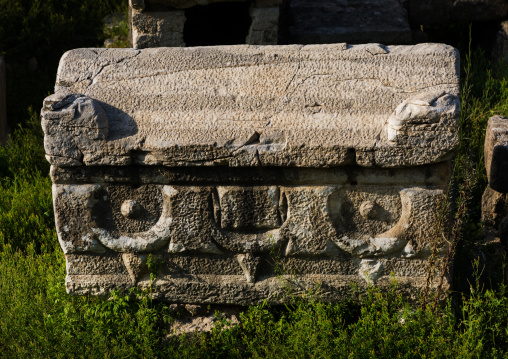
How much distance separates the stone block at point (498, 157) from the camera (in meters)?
3.55

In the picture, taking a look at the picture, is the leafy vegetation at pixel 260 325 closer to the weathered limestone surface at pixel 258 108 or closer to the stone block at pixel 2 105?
the weathered limestone surface at pixel 258 108

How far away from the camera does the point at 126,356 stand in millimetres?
2848

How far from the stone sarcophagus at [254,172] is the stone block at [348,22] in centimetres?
263

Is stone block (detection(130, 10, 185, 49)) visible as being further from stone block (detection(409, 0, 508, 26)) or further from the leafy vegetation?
stone block (detection(409, 0, 508, 26))

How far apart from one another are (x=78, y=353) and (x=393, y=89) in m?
1.89

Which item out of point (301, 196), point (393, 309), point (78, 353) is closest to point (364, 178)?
point (301, 196)

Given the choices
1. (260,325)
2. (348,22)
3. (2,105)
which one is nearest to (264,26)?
(348,22)

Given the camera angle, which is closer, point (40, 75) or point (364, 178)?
point (364, 178)

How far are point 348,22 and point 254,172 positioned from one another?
3516 millimetres

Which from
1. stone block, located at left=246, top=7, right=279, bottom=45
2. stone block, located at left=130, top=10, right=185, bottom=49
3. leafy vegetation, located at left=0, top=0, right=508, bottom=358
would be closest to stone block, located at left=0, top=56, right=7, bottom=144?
stone block, located at left=130, top=10, right=185, bottom=49

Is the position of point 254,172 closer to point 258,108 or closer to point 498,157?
point 258,108

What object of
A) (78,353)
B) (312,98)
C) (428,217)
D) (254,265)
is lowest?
(78,353)

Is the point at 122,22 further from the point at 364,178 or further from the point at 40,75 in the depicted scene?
the point at 364,178

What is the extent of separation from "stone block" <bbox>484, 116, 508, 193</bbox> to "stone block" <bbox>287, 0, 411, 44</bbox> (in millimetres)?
2263
